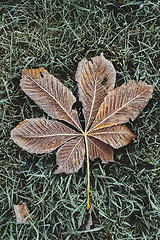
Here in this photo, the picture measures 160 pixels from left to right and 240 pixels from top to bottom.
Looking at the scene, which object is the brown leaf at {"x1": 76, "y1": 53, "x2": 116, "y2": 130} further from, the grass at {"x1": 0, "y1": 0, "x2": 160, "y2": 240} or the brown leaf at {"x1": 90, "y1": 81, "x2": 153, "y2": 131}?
the grass at {"x1": 0, "y1": 0, "x2": 160, "y2": 240}

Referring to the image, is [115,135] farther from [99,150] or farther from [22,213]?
[22,213]

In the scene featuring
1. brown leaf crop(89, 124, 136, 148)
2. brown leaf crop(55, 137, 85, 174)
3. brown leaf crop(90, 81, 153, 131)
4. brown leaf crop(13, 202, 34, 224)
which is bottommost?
brown leaf crop(13, 202, 34, 224)

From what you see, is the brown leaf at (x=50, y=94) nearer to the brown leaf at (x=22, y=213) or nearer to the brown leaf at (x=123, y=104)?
the brown leaf at (x=123, y=104)

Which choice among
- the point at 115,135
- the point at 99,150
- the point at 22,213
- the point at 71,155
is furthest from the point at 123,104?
the point at 22,213

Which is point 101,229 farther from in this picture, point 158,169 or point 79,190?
point 158,169

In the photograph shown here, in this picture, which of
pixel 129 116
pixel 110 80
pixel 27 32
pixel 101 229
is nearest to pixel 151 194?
pixel 101 229

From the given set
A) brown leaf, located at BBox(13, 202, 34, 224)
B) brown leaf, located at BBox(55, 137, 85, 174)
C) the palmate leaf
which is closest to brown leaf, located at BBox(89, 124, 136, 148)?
the palmate leaf
